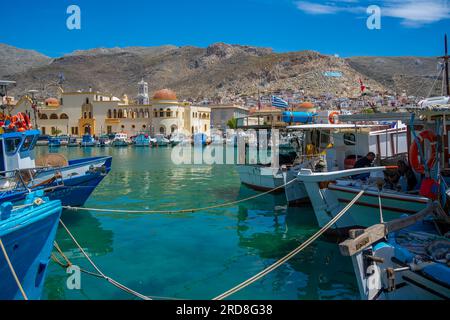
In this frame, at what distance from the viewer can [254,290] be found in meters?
9.33

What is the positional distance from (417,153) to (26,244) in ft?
31.4

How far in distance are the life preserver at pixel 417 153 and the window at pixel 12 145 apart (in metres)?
12.5

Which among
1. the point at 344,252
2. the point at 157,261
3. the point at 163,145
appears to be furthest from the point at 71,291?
the point at 163,145

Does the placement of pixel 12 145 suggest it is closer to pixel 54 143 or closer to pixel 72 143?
pixel 72 143

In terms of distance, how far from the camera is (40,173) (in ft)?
50.5

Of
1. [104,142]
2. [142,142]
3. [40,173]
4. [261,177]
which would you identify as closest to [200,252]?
[40,173]

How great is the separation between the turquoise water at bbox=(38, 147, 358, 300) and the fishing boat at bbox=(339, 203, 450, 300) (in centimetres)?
196

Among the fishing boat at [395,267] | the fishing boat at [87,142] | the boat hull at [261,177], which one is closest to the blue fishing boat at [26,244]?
the fishing boat at [395,267]

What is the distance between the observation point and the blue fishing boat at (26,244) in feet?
23.9

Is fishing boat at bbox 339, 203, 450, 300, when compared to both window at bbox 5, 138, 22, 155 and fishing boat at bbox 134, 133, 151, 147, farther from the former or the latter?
fishing boat at bbox 134, 133, 151, 147

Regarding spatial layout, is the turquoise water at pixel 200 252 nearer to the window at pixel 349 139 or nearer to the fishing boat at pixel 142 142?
the window at pixel 349 139
